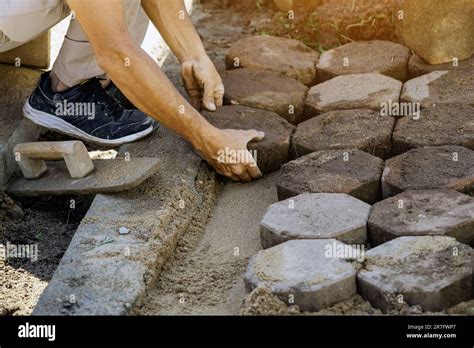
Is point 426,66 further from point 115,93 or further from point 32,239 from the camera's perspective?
point 32,239

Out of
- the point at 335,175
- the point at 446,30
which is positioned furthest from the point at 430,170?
the point at 446,30

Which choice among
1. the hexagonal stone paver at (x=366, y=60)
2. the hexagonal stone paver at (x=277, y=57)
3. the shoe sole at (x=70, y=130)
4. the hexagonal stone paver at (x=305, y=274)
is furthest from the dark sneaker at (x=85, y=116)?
the hexagonal stone paver at (x=305, y=274)

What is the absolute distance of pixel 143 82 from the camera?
3686 millimetres

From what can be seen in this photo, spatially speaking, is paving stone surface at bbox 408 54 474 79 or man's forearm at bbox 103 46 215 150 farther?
paving stone surface at bbox 408 54 474 79

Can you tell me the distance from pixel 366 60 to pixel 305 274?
1.93 metres

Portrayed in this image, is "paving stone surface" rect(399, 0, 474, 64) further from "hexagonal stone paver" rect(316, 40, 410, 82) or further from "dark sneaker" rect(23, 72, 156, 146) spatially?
"dark sneaker" rect(23, 72, 156, 146)

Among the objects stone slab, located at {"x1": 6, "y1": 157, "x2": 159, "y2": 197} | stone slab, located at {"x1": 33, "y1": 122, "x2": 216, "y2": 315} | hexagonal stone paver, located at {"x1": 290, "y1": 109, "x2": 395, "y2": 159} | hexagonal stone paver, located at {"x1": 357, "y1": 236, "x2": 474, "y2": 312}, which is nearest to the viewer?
hexagonal stone paver, located at {"x1": 357, "y1": 236, "x2": 474, "y2": 312}

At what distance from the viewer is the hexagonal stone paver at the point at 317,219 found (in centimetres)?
329

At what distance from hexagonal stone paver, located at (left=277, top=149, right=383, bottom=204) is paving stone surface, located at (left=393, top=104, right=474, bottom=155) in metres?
0.19

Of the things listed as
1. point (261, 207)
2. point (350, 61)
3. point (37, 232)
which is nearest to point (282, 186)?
point (261, 207)

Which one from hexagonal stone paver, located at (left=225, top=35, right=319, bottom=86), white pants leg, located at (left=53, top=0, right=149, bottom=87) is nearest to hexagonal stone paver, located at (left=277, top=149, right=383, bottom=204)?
hexagonal stone paver, located at (left=225, top=35, right=319, bottom=86)

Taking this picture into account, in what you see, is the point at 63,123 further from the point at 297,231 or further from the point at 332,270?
the point at 332,270

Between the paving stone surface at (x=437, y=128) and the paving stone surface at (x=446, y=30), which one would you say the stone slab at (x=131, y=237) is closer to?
the paving stone surface at (x=437, y=128)

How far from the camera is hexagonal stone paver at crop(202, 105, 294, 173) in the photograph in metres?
4.00
